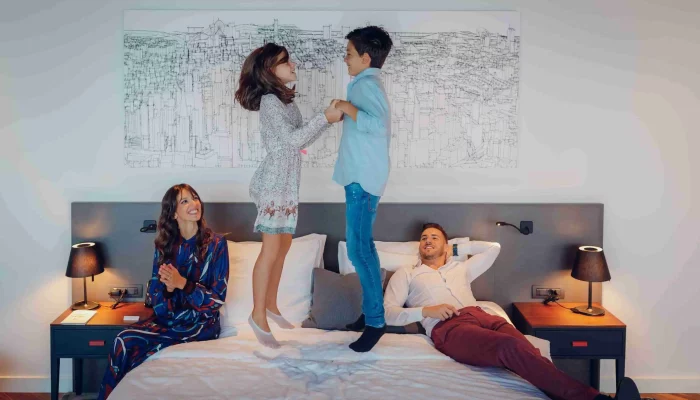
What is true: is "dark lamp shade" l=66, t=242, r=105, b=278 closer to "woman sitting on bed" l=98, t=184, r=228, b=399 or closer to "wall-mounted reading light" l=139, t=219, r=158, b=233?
"wall-mounted reading light" l=139, t=219, r=158, b=233

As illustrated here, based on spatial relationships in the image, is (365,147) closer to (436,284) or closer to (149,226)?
(436,284)

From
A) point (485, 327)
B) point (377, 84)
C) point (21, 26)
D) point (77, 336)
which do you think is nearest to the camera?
point (377, 84)

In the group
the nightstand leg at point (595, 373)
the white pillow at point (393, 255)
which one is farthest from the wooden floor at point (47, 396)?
the white pillow at point (393, 255)

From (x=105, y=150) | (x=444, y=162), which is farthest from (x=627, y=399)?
(x=105, y=150)

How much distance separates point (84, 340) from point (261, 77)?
6.01 feet

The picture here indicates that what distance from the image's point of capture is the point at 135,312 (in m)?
3.73

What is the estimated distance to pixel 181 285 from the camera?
3301mm

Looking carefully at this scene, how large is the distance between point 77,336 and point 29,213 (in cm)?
92

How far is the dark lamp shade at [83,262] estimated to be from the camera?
3.73 metres

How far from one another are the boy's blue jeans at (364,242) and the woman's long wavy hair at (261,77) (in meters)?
0.60

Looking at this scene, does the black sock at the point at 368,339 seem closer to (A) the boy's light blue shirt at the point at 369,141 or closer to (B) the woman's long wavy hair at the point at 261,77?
(A) the boy's light blue shirt at the point at 369,141

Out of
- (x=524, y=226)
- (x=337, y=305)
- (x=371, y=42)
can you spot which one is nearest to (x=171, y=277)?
(x=337, y=305)

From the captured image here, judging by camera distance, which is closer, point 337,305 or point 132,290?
point 337,305

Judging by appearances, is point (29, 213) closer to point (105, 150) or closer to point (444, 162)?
point (105, 150)
